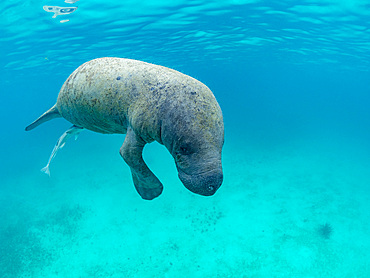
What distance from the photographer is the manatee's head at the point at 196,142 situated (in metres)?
1.97

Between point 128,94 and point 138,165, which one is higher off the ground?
point 128,94

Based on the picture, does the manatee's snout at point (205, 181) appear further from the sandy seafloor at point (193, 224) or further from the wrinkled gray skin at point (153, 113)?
the sandy seafloor at point (193, 224)

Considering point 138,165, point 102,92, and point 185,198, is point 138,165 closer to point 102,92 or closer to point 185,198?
point 102,92

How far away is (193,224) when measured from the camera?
45.5 ft

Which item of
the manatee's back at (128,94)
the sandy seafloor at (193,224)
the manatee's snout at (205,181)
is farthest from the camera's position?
the sandy seafloor at (193,224)

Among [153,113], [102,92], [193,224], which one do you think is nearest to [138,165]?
[153,113]

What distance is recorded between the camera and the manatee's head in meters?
1.97

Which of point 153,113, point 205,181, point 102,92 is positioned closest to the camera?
point 205,181

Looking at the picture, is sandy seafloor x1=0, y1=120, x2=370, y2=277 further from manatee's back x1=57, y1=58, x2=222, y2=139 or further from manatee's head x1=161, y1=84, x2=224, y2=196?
manatee's head x1=161, y1=84, x2=224, y2=196

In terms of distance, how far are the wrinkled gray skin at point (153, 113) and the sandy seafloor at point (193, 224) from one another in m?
10.4

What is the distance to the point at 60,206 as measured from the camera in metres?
16.5

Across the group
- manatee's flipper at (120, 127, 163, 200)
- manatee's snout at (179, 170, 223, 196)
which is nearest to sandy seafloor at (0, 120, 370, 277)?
manatee's flipper at (120, 127, 163, 200)

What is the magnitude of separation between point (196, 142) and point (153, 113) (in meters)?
0.49

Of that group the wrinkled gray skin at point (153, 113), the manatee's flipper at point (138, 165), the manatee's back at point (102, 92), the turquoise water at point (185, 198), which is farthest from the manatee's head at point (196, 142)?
the turquoise water at point (185, 198)
